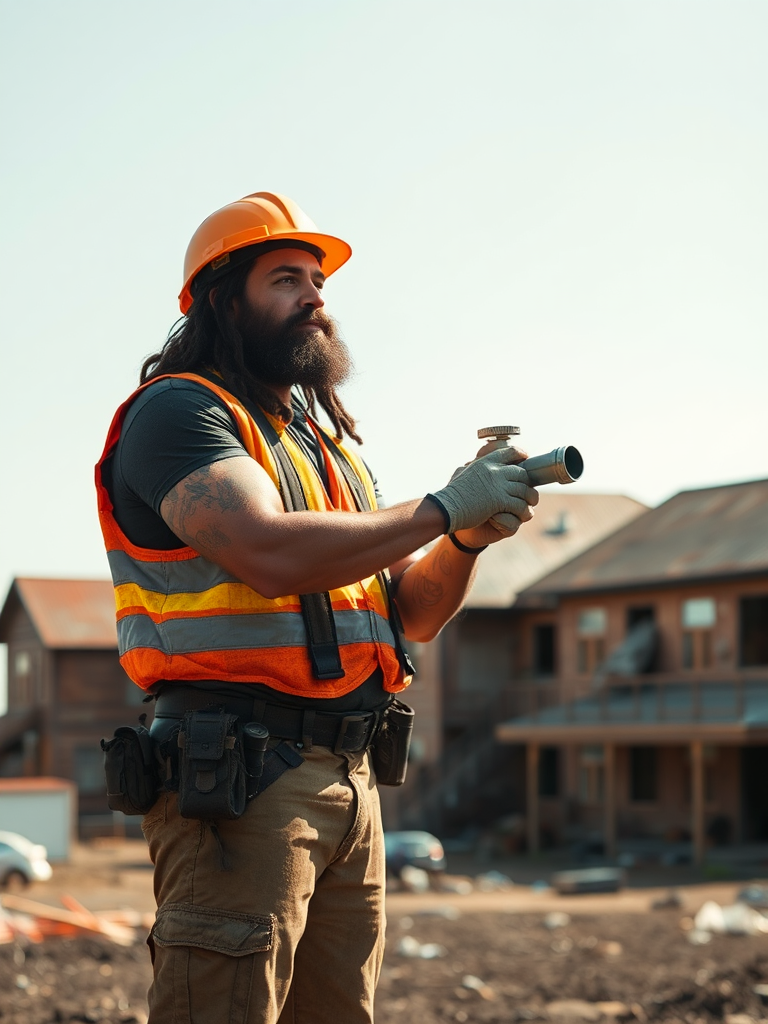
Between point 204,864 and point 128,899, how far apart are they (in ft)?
71.9

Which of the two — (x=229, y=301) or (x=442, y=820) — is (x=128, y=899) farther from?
(x=229, y=301)

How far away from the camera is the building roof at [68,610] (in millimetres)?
40750

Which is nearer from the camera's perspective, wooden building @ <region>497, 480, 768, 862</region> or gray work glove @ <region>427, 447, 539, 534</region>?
gray work glove @ <region>427, 447, 539, 534</region>

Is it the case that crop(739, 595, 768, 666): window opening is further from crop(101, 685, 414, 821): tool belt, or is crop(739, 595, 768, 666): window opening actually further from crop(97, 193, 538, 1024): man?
crop(101, 685, 414, 821): tool belt

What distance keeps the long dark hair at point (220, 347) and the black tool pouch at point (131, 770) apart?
80 centimetres

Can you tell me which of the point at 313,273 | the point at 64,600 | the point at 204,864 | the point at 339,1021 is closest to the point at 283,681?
the point at 204,864

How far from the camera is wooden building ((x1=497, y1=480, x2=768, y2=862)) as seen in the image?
2720cm

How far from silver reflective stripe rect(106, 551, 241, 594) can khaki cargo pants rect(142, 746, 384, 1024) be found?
425 millimetres

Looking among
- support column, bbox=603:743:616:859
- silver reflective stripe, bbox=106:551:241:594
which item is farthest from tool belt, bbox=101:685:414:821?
support column, bbox=603:743:616:859

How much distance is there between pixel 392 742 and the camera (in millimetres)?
3365

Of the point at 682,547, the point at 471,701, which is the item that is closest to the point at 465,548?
the point at 682,547

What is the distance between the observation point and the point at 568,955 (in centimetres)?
1411

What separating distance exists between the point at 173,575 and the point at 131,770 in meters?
0.41

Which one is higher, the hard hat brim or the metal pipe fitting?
the hard hat brim
